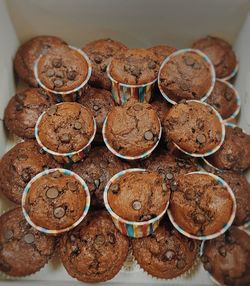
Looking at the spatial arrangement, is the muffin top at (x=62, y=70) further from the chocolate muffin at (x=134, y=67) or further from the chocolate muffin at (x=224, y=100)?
the chocolate muffin at (x=224, y=100)

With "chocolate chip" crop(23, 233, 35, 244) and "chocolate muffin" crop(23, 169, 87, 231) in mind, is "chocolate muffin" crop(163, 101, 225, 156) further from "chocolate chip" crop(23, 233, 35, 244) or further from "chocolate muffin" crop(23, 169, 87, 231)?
"chocolate chip" crop(23, 233, 35, 244)

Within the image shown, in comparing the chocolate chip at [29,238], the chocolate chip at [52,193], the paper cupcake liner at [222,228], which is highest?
Answer: the chocolate chip at [52,193]

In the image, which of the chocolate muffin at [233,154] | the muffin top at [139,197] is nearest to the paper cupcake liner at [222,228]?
the muffin top at [139,197]

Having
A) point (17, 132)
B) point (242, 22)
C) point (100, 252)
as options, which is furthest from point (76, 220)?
point (242, 22)

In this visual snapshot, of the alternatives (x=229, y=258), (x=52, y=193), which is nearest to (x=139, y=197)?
(x=52, y=193)

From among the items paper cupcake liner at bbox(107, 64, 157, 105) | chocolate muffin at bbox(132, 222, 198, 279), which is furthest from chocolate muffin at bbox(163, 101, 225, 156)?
chocolate muffin at bbox(132, 222, 198, 279)

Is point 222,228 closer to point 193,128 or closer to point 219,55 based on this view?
point 193,128

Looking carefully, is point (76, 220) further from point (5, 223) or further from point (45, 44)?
point (45, 44)
